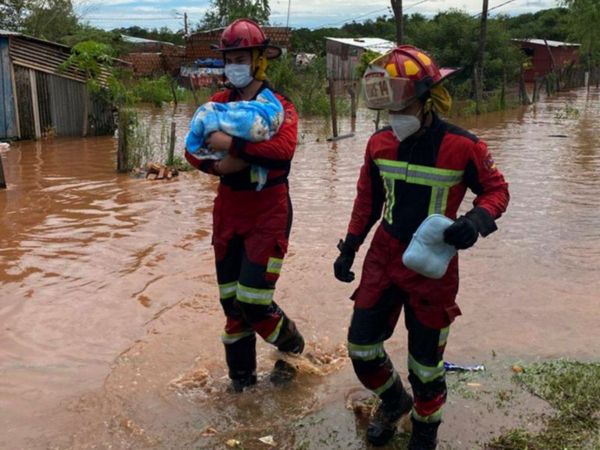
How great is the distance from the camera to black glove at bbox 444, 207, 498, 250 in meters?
2.89

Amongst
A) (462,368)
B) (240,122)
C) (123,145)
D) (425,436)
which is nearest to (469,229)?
(425,436)

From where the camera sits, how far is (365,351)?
3355mm

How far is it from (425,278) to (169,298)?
333cm

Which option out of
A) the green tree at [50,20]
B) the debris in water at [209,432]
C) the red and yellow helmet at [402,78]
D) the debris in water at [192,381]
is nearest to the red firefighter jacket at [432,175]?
the red and yellow helmet at [402,78]

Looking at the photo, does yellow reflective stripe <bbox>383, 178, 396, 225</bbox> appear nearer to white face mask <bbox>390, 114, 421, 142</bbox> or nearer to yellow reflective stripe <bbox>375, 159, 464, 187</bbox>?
yellow reflective stripe <bbox>375, 159, 464, 187</bbox>

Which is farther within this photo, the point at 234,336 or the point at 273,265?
the point at 234,336

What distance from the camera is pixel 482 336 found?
503cm

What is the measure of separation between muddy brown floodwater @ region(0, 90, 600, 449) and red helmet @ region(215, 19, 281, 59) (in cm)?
203

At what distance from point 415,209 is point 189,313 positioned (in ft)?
9.64

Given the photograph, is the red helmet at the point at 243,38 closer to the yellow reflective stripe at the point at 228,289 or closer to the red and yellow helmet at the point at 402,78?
the red and yellow helmet at the point at 402,78

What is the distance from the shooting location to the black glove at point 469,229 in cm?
289

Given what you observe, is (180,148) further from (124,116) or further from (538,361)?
(538,361)

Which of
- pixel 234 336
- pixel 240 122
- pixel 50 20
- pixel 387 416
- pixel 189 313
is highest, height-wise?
pixel 50 20

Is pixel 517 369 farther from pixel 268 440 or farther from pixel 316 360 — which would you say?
pixel 268 440
